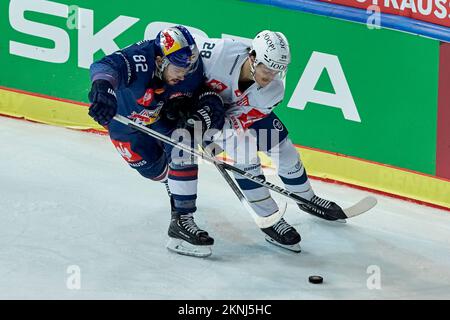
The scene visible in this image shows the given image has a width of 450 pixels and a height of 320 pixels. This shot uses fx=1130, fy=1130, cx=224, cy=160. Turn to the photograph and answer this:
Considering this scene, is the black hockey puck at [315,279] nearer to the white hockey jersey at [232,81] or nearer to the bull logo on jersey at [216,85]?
the white hockey jersey at [232,81]

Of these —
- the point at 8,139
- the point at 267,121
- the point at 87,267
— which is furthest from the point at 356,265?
the point at 8,139

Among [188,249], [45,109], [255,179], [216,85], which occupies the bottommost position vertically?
[188,249]

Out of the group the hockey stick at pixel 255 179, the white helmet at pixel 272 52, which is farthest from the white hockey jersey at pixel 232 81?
the hockey stick at pixel 255 179

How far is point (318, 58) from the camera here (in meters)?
6.73

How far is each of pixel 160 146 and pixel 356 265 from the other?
1189 millimetres

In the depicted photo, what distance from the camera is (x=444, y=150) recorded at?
6.52m

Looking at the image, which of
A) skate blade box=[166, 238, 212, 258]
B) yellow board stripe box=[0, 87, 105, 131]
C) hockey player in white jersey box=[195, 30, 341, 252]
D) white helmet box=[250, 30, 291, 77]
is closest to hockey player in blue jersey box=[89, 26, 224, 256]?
skate blade box=[166, 238, 212, 258]

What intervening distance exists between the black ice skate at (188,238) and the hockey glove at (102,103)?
2.70ft

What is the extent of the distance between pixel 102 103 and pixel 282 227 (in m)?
1.30

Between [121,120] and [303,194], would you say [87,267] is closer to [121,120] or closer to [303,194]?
[121,120]

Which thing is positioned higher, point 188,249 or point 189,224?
point 189,224

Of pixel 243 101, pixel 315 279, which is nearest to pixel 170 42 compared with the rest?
pixel 243 101

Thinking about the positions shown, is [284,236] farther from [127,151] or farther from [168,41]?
[168,41]

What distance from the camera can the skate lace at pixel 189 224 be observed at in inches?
227
